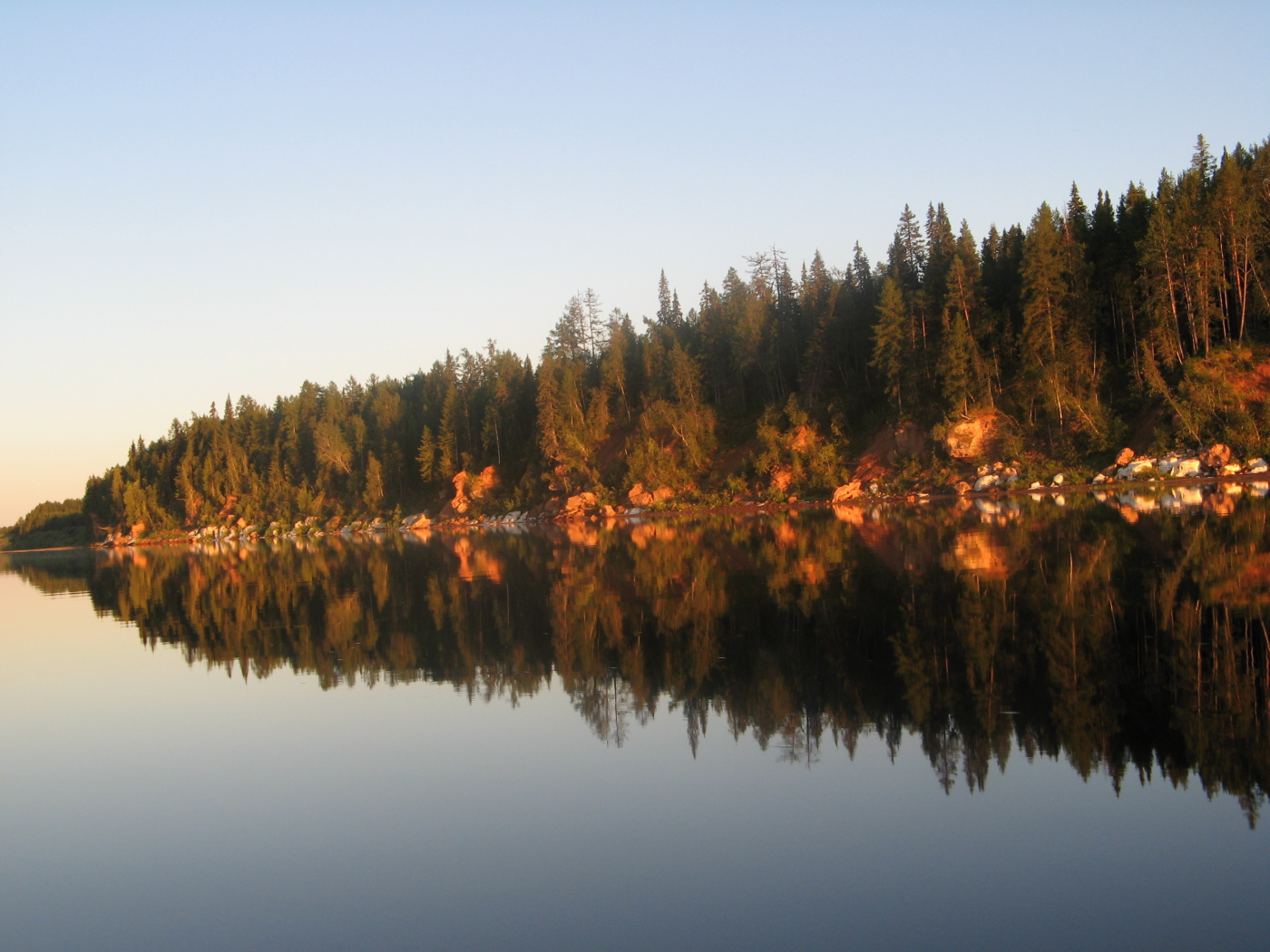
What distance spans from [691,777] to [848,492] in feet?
187

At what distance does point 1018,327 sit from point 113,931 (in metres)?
68.8

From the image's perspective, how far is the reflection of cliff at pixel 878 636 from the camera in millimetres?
8266

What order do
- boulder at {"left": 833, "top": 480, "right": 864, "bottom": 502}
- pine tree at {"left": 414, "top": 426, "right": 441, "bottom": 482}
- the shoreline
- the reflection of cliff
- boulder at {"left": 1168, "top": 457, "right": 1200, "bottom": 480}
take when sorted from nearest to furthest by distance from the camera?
the reflection of cliff
the shoreline
boulder at {"left": 1168, "top": 457, "right": 1200, "bottom": 480}
boulder at {"left": 833, "top": 480, "right": 864, "bottom": 502}
pine tree at {"left": 414, "top": 426, "right": 441, "bottom": 482}

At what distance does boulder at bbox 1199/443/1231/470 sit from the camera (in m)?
45.2

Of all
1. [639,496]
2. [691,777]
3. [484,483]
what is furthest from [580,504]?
[691,777]

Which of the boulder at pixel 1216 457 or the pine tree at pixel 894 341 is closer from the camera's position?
the boulder at pixel 1216 457

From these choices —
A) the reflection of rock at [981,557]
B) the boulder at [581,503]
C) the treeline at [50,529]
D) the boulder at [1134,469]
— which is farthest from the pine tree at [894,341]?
the treeline at [50,529]

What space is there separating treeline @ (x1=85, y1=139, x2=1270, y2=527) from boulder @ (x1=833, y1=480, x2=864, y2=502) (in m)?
2.89

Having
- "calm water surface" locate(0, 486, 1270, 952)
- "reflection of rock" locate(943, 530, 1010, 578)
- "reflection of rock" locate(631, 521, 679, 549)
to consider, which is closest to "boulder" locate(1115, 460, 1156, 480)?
"reflection of rock" locate(631, 521, 679, 549)

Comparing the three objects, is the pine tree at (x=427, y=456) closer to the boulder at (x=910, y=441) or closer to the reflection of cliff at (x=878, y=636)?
the boulder at (x=910, y=441)

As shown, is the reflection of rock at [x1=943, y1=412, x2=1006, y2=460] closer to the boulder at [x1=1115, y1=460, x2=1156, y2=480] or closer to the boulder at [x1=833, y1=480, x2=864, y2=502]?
the boulder at [x1=833, y1=480, x2=864, y2=502]

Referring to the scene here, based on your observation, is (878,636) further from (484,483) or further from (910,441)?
(484,483)

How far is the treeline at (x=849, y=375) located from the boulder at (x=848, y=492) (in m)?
2.89

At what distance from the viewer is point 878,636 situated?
42.5 feet
